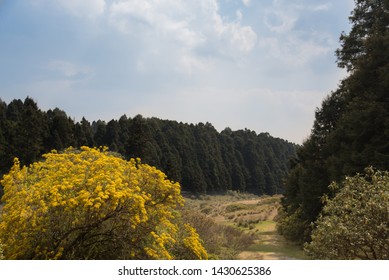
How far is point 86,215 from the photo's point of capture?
9477 millimetres

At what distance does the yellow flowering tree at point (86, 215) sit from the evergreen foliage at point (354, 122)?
36.8 feet

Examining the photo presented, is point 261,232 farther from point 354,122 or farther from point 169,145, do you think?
point 169,145

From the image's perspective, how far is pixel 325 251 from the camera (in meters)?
9.38

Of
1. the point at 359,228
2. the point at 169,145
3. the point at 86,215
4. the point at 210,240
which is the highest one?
the point at 169,145

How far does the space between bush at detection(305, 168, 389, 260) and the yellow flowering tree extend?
352 cm

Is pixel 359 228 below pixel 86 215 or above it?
below

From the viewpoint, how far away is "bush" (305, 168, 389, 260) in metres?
8.50

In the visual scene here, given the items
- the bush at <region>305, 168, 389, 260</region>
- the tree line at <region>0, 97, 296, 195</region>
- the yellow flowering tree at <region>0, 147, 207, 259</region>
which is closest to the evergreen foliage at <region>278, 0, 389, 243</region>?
the bush at <region>305, 168, 389, 260</region>

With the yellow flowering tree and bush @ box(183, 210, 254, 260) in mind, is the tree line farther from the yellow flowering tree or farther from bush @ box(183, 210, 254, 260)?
the yellow flowering tree

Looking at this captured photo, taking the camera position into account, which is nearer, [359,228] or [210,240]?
[359,228]

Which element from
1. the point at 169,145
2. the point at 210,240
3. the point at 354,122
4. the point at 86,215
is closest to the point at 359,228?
the point at 86,215

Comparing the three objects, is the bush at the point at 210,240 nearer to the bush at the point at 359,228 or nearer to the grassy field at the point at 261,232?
the grassy field at the point at 261,232

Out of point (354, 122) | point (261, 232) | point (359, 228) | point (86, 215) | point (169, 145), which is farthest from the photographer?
point (169, 145)

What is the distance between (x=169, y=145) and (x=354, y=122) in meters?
70.3
